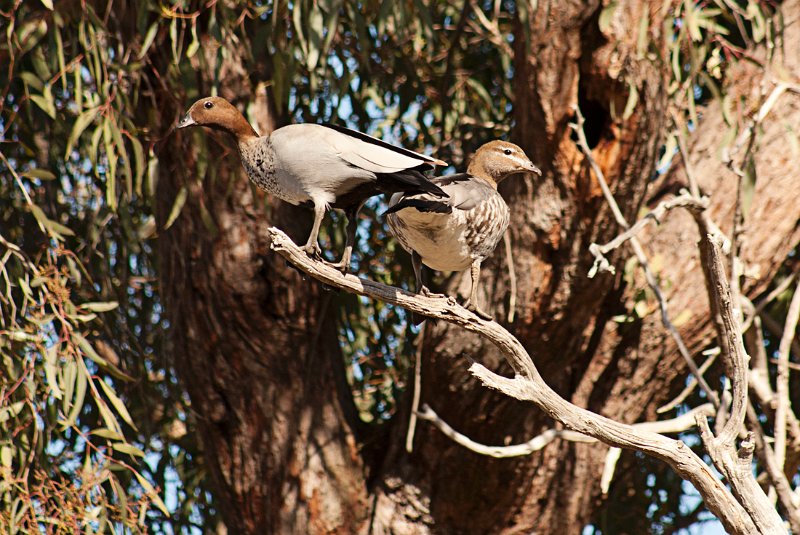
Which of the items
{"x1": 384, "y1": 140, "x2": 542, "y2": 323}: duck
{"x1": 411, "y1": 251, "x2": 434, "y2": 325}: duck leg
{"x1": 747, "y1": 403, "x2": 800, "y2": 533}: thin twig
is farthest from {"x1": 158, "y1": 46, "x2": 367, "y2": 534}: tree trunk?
{"x1": 747, "y1": 403, "x2": 800, "y2": 533}: thin twig

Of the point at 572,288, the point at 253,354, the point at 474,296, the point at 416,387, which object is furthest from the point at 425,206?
the point at 253,354

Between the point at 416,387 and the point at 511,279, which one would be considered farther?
the point at 416,387

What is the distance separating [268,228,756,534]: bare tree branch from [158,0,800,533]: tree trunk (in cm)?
117

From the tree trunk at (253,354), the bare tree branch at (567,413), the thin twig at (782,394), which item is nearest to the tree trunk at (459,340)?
the tree trunk at (253,354)

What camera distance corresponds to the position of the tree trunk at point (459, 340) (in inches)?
135

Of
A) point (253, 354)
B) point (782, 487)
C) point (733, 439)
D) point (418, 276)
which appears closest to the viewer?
point (733, 439)

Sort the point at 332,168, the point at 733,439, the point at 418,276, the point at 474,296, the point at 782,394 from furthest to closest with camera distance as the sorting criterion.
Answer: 1. the point at 782,394
2. the point at 418,276
3. the point at 474,296
4. the point at 733,439
5. the point at 332,168

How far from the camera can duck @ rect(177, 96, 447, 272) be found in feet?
7.07

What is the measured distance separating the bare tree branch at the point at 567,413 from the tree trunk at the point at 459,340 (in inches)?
46.1

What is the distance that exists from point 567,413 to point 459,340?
1293mm

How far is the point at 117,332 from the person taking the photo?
3902 mm

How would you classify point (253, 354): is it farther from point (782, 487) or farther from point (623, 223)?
point (782, 487)

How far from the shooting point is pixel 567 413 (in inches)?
90.1

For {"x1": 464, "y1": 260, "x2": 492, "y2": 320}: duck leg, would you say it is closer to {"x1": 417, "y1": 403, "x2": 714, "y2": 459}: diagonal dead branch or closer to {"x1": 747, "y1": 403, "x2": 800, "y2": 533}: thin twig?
{"x1": 417, "y1": 403, "x2": 714, "y2": 459}: diagonal dead branch
